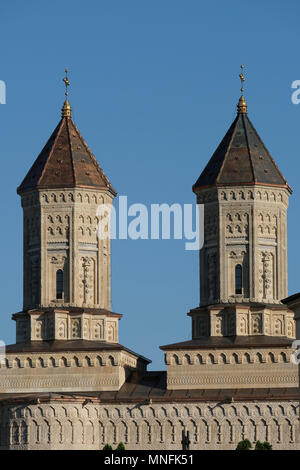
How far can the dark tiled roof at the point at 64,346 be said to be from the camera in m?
84.5

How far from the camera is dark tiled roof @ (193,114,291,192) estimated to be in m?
85.7

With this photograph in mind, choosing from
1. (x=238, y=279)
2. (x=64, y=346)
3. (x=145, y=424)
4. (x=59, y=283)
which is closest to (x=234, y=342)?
(x=238, y=279)

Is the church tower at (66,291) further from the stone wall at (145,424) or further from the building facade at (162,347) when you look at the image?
the stone wall at (145,424)

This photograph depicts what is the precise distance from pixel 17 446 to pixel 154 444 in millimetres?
6560

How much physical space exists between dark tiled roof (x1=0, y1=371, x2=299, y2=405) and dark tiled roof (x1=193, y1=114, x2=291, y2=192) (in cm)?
1019

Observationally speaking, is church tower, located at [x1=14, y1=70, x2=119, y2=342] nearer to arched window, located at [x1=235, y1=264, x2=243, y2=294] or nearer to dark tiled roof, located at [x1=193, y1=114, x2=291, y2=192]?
dark tiled roof, located at [x1=193, y1=114, x2=291, y2=192]

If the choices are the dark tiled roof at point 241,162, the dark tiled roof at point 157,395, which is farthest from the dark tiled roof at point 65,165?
the dark tiled roof at point 157,395

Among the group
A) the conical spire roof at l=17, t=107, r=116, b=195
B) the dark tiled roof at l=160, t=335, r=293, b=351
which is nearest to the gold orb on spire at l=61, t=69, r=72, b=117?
the conical spire roof at l=17, t=107, r=116, b=195

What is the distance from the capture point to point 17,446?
8100 centimetres

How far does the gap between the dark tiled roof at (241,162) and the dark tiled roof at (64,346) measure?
29.3 ft
